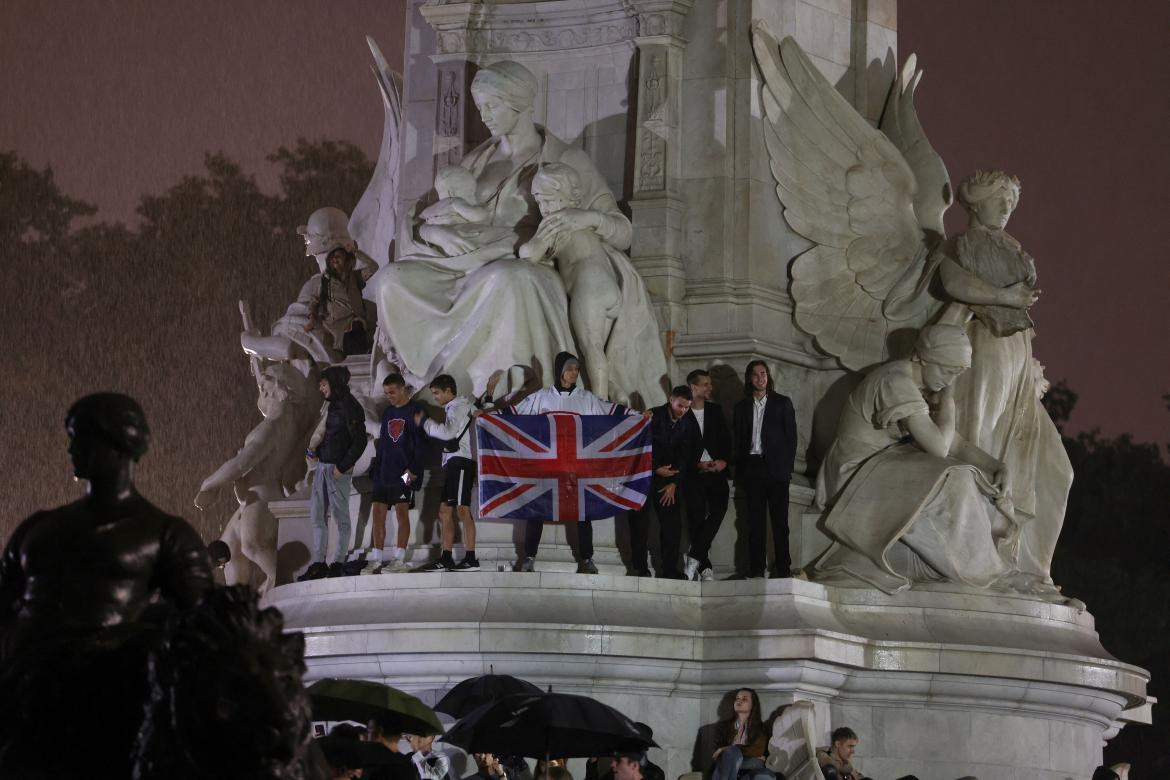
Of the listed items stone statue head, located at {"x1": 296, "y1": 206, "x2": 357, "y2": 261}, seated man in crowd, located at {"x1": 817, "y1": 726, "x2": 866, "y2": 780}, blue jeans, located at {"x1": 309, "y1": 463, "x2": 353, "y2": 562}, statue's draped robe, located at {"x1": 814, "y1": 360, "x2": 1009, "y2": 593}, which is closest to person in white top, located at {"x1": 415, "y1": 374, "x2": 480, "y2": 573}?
blue jeans, located at {"x1": 309, "y1": 463, "x2": 353, "y2": 562}

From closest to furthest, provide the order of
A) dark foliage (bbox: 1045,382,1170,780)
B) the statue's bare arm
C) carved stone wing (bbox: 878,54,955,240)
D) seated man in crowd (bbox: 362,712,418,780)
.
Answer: seated man in crowd (bbox: 362,712,418,780), the statue's bare arm, carved stone wing (bbox: 878,54,955,240), dark foliage (bbox: 1045,382,1170,780)

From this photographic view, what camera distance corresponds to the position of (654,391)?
63.2 ft

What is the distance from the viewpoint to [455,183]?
19312 mm

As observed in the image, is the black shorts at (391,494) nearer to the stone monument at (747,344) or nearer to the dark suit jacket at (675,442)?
the stone monument at (747,344)

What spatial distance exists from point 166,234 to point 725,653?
1871 cm

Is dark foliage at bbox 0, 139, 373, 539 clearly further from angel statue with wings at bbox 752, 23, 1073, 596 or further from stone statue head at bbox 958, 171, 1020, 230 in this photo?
stone statue head at bbox 958, 171, 1020, 230

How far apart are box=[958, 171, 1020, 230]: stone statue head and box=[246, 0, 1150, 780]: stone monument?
0.02 meters

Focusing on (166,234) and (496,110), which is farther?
(166,234)

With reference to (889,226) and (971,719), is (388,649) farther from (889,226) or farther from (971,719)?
(889,226)

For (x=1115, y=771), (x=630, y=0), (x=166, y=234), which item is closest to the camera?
(x=1115, y=771)

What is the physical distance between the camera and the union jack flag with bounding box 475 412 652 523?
18031 mm

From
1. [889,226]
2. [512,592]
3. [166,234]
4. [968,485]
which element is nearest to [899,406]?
A: [968,485]

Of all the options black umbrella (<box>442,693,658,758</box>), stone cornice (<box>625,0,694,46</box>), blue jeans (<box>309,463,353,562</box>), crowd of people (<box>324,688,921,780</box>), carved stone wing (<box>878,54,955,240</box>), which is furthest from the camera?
carved stone wing (<box>878,54,955,240</box>)

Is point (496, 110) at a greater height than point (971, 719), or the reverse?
point (496, 110)
